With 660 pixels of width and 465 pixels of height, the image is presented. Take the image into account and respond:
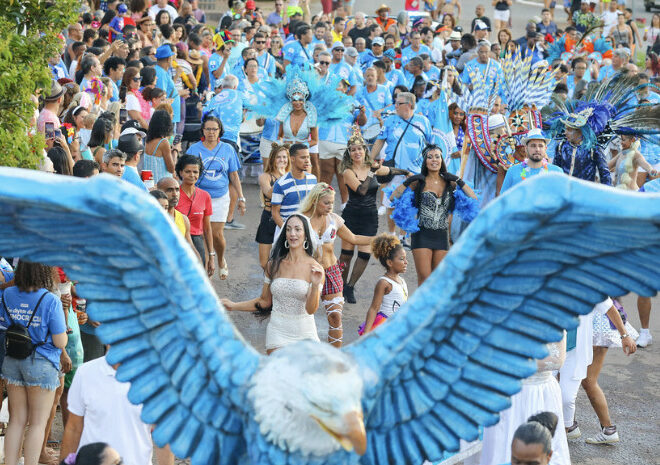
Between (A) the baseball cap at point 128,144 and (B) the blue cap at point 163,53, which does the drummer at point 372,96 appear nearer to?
(B) the blue cap at point 163,53

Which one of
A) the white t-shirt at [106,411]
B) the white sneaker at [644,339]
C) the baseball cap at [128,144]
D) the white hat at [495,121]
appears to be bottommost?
the white sneaker at [644,339]

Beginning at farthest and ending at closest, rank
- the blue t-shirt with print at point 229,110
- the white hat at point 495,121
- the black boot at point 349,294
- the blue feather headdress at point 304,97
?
the blue t-shirt with print at point 229,110
the blue feather headdress at point 304,97
the white hat at point 495,121
the black boot at point 349,294

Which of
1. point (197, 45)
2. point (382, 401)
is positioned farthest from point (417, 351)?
point (197, 45)

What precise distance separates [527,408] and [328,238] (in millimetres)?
2722

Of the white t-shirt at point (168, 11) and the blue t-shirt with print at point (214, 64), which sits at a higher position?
the white t-shirt at point (168, 11)

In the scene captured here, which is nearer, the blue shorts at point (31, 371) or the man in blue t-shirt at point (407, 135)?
the blue shorts at point (31, 371)

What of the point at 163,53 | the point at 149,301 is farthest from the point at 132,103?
the point at 149,301

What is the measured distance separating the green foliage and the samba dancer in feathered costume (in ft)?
16.8

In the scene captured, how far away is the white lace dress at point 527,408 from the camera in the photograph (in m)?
5.74

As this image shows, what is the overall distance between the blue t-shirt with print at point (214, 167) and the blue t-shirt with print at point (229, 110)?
222 centimetres

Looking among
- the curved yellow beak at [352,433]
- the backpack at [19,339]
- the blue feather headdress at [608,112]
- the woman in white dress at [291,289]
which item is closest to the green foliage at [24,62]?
the backpack at [19,339]

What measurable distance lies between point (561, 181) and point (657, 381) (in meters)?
5.13

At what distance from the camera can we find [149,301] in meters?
3.83

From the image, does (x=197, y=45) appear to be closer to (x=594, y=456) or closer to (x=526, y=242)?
(x=594, y=456)
